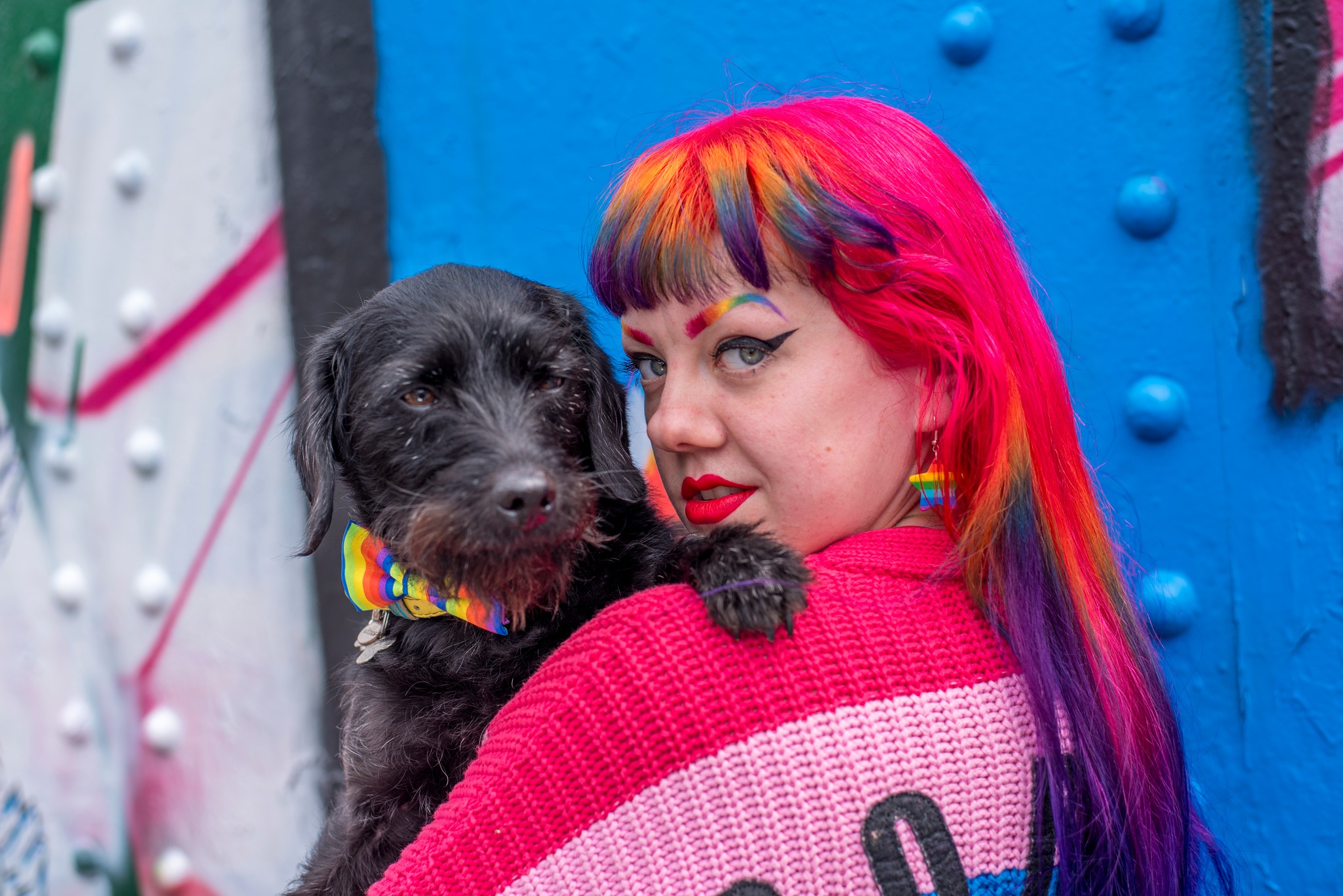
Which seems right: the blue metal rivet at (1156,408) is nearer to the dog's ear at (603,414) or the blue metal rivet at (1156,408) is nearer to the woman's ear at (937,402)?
the woman's ear at (937,402)

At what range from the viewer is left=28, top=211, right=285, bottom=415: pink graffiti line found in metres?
2.65


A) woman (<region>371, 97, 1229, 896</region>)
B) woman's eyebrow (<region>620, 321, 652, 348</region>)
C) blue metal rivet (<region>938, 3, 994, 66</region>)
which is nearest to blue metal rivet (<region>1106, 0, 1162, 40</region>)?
blue metal rivet (<region>938, 3, 994, 66</region>)

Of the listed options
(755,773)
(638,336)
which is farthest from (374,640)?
(755,773)

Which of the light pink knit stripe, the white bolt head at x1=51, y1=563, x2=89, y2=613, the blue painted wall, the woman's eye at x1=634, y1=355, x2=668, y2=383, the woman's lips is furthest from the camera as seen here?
the white bolt head at x1=51, y1=563, x2=89, y2=613

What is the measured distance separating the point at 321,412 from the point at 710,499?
38.2 inches

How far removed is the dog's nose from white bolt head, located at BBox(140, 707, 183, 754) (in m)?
1.69

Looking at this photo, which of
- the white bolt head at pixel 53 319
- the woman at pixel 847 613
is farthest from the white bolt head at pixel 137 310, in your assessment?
the woman at pixel 847 613

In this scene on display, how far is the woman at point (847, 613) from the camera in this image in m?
1.21

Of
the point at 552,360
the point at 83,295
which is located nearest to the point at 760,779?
the point at 552,360

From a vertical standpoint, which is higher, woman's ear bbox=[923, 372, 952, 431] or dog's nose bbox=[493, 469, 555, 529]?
woman's ear bbox=[923, 372, 952, 431]

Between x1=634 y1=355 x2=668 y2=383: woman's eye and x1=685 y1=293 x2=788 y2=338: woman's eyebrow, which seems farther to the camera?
x1=634 y1=355 x2=668 y2=383: woman's eye

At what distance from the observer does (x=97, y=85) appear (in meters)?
2.64

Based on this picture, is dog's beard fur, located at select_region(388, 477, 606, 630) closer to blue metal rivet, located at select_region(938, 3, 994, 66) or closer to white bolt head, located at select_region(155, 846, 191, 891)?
blue metal rivet, located at select_region(938, 3, 994, 66)

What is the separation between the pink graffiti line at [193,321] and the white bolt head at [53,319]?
0.56 ft
